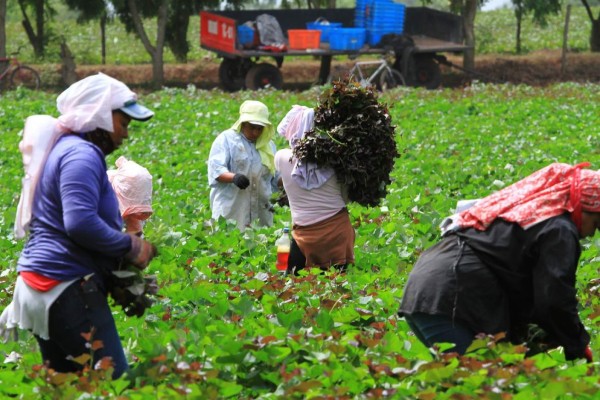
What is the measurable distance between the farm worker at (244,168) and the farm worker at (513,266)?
4755 millimetres

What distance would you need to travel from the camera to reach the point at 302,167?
7.64 m

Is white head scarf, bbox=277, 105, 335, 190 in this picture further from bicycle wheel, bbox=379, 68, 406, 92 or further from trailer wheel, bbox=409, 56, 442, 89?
trailer wheel, bbox=409, 56, 442, 89

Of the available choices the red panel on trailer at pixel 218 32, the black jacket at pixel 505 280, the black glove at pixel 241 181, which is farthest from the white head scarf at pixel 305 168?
the red panel on trailer at pixel 218 32

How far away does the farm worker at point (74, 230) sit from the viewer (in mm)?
4668

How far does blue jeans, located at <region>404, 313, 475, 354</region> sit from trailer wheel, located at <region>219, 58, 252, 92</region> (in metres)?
26.4

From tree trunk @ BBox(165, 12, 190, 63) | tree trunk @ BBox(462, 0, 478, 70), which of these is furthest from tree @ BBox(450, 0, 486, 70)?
tree trunk @ BBox(165, 12, 190, 63)

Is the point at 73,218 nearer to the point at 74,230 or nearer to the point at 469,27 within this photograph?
the point at 74,230

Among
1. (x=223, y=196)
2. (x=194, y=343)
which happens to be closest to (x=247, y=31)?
(x=223, y=196)

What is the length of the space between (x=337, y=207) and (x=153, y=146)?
11.7 metres

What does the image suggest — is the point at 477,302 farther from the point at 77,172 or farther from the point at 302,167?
the point at 302,167

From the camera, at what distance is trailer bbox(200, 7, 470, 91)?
30141 millimetres

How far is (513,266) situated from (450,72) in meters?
32.1

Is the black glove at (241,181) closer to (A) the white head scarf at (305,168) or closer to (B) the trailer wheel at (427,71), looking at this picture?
(A) the white head scarf at (305,168)

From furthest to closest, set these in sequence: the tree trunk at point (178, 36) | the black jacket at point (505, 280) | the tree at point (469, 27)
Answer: the tree trunk at point (178, 36) → the tree at point (469, 27) → the black jacket at point (505, 280)
